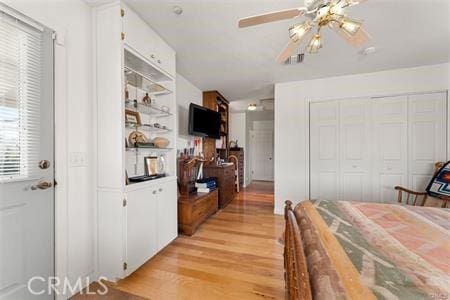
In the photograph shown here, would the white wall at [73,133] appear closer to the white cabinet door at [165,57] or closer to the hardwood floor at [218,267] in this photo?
the hardwood floor at [218,267]

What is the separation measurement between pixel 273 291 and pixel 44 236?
177 centimetres

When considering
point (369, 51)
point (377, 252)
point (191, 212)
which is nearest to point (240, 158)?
point (191, 212)

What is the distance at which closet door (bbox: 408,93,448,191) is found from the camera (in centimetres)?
298

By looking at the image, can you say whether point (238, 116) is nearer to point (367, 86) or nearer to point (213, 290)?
point (367, 86)

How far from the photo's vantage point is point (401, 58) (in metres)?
2.75

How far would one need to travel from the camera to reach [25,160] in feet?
4.46

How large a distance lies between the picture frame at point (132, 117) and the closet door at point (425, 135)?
3.84 meters

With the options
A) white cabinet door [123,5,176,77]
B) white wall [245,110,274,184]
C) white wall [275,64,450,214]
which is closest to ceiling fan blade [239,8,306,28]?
white cabinet door [123,5,176,77]

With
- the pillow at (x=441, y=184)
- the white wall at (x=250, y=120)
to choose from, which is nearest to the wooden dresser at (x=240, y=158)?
the white wall at (x=250, y=120)

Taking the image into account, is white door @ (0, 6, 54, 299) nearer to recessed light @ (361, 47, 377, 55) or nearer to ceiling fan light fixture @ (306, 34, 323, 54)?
ceiling fan light fixture @ (306, 34, 323, 54)

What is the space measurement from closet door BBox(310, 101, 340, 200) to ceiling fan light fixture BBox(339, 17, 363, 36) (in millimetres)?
2261

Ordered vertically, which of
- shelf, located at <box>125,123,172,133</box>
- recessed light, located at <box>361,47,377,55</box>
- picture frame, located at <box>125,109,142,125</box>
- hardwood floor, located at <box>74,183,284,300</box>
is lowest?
hardwood floor, located at <box>74,183,284,300</box>

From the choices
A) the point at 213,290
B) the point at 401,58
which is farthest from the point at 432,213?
the point at 401,58

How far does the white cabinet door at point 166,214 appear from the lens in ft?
7.33
